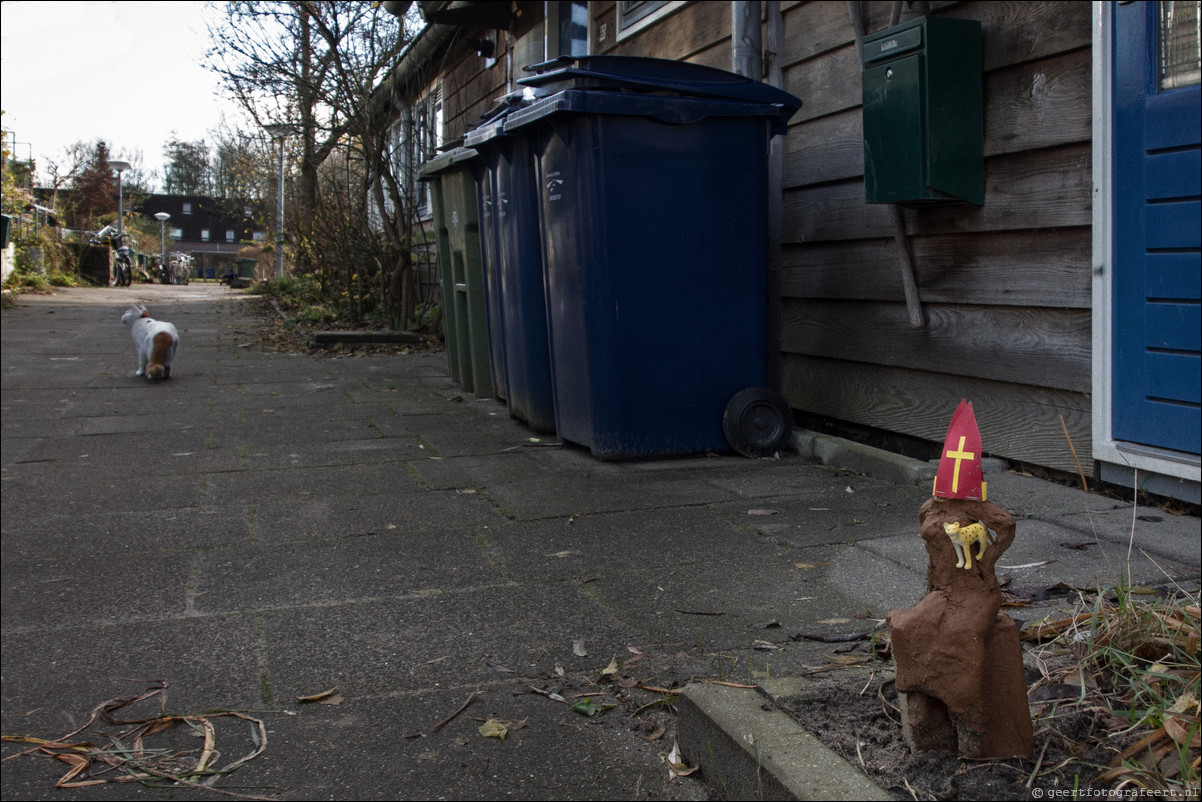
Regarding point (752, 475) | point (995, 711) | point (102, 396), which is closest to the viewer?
point (995, 711)

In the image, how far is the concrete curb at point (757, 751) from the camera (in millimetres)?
1507

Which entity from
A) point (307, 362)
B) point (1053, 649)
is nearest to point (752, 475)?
point (1053, 649)

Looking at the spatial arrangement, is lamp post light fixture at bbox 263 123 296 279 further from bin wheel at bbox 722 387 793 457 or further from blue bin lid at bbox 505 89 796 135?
bin wheel at bbox 722 387 793 457

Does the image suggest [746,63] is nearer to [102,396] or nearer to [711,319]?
[711,319]

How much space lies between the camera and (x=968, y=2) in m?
4.02

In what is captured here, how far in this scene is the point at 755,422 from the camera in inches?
187

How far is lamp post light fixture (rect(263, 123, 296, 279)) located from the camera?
41.8 ft

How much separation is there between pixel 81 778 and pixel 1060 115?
3.63 m

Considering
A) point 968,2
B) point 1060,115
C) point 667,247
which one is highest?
point 968,2

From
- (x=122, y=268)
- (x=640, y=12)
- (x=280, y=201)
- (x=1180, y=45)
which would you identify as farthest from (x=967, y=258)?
(x=122, y=268)

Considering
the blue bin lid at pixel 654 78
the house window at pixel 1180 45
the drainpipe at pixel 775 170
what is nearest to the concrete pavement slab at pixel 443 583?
the drainpipe at pixel 775 170

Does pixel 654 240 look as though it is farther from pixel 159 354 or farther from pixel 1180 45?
pixel 159 354

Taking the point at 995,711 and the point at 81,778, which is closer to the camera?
the point at 995,711

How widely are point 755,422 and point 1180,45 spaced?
2293 millimetres
